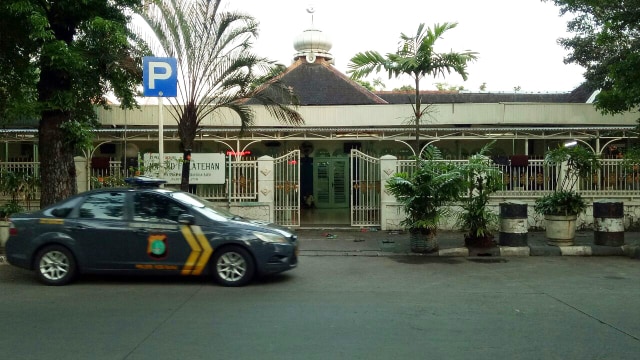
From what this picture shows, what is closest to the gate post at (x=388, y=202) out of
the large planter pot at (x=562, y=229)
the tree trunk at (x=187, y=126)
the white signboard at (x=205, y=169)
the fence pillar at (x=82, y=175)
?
the large planter pot at (x=562, y=229)

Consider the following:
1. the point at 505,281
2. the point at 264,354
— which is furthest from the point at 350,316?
the point at 505,281

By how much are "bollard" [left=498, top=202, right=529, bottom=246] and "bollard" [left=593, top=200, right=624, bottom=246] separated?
1637mm

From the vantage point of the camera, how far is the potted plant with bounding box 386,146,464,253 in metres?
11.6

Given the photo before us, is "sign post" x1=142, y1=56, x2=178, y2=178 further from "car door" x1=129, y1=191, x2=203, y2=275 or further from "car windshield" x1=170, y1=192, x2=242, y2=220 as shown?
"car door" x1=129, y1=191, x2=203, y2=275

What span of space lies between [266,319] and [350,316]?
96cm

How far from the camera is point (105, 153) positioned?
753 inches

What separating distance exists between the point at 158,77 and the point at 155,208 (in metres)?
3.60

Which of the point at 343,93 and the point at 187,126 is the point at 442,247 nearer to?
the point at 187,126

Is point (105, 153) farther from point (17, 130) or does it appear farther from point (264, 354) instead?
point (264, 354)

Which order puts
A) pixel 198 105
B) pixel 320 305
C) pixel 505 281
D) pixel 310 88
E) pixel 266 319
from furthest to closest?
pixel 310 88 < pixel 198 105 < pixel 505 281 < pixel 320 305 < pixel 266 319

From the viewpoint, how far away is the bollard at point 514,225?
11773 mm

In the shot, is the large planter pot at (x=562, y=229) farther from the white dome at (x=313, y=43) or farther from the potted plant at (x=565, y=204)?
the white dome at (x=313, y=43)

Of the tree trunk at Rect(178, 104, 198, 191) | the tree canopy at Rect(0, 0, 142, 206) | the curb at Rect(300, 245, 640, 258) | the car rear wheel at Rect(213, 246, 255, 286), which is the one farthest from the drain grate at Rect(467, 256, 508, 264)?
the tree canopy at Rect(0, 0, 142, 206)

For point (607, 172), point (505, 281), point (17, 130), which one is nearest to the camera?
point (505, 281)
